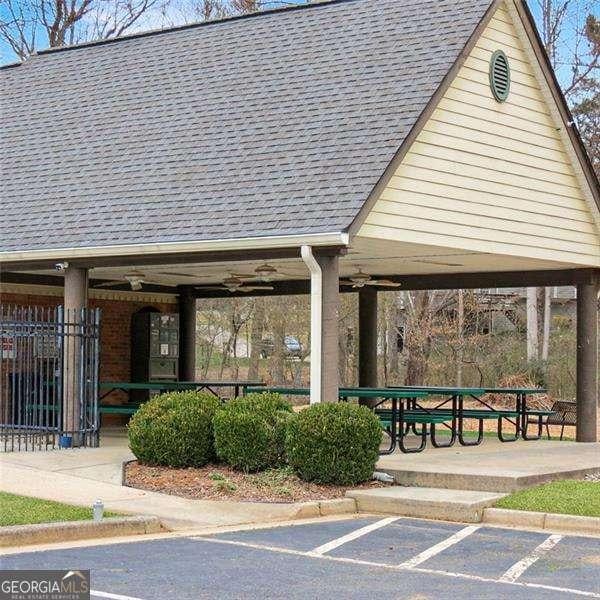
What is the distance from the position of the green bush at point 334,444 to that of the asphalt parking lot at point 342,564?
170 centimetres

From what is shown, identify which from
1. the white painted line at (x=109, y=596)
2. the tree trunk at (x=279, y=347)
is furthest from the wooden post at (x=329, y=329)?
the tree trunk at (x=279, y=347)

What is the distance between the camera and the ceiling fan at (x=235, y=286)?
1950 cm

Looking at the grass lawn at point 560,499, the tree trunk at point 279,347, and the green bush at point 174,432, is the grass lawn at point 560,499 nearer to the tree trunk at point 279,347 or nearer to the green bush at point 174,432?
the green bush at point 174,432

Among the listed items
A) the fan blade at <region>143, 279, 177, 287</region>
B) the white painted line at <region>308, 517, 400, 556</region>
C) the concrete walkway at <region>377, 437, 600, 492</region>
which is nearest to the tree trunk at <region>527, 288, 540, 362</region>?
the fan blade at <region>143, 279, 177, 287</region>

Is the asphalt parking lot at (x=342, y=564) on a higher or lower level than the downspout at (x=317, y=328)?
lower

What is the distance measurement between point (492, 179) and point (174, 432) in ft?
19.4

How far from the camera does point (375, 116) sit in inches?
612

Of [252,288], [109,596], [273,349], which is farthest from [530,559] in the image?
[273,349]

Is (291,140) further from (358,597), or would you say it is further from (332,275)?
(358,597)

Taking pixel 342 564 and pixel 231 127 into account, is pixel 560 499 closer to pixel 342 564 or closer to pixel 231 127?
pixel 342 564

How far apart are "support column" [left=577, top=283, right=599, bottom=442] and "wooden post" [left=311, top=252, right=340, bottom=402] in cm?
580

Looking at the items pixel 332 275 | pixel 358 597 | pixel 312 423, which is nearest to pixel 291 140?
pixel 332 275

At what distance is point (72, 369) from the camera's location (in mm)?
16734

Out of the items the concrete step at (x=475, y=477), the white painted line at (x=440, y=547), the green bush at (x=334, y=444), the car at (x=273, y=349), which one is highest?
the car at (x=273, y=349)
